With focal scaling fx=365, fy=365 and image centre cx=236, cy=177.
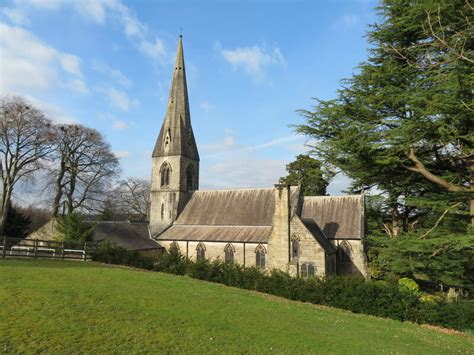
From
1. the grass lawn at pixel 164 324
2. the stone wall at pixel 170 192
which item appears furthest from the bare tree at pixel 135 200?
the grass lawn at pixel 164 324

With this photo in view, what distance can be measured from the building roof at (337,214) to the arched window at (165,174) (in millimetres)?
13884

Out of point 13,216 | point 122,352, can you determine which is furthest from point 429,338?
point 13,216

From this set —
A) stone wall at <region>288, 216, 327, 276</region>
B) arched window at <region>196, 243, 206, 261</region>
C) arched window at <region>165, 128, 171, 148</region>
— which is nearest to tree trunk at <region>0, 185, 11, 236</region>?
arched window at <region>165, 128, 171, 148</region>

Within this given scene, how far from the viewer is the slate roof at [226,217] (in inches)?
1248

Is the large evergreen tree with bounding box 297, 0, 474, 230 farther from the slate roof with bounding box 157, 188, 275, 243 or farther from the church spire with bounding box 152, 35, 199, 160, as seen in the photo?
the church spire with bounding box 152, 35, 199, 160

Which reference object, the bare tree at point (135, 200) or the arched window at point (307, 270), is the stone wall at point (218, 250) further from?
the bare tree at point (135, 200)

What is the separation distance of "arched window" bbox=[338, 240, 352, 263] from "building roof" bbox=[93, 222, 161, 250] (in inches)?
637

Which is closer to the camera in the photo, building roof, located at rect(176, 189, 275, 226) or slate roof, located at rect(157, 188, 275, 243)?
slate roof, located at rect(157, 188, 275, 243)

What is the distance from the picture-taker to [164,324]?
9.26m

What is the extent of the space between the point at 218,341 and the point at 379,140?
7885mm

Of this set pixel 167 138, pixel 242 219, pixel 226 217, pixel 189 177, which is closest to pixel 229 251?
pixel 242 219

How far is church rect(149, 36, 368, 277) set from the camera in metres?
25.7

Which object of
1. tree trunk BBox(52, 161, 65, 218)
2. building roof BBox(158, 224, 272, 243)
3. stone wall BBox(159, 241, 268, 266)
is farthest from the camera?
tree trunk BBox(52, 161, 65, 218)

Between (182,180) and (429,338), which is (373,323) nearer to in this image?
(429,338)
